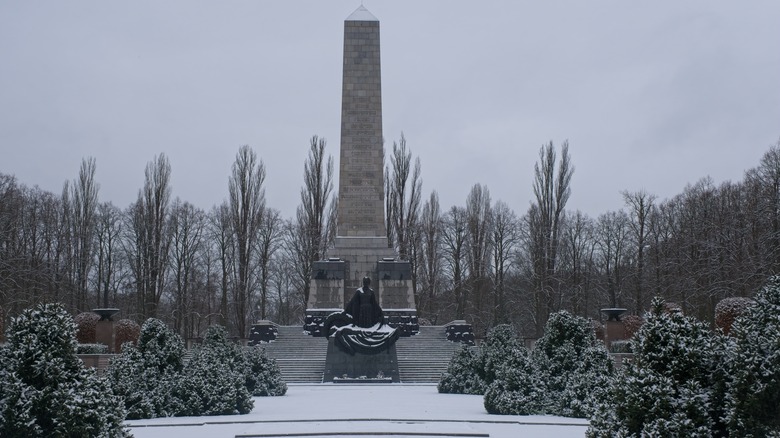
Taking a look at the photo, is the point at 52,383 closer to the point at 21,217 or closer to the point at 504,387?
the point at 504,387

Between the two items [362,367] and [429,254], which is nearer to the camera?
[362,367]

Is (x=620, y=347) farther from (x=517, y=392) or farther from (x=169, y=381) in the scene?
(x=169, y=381)

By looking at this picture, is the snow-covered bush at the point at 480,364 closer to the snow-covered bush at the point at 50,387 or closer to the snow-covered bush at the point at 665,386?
the snow-covered bush at the point at 665,386

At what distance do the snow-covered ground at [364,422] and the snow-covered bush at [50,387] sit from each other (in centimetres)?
139

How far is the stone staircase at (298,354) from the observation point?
28067mm

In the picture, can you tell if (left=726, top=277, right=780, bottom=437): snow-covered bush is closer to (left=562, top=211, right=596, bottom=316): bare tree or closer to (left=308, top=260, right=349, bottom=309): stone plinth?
(left=308, top=260, right=349, bottom=309): stone plinth

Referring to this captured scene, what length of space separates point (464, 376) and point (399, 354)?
9069 mm

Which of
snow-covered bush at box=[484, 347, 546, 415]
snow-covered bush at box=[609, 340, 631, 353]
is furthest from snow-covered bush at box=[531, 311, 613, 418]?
snow-covered bush at box=[609, 340, 631, 353]

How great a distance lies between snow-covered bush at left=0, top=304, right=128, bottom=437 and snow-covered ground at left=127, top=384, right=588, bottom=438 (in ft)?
4.55

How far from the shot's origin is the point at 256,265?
48.5 metres

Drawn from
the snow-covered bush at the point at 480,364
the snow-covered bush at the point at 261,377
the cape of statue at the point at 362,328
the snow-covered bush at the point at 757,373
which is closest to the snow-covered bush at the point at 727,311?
the snow-covered bush at the point at 480,364

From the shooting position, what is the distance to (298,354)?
1204 inches

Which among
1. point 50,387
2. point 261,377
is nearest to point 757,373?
point 50,387

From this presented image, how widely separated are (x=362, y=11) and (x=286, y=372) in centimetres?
1702
